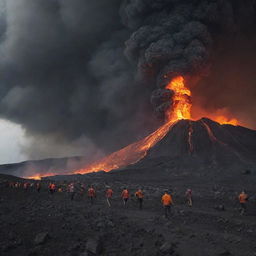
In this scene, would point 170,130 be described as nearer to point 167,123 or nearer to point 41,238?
point 167,123

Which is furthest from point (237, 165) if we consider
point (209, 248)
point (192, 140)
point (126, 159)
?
point (209, 248)

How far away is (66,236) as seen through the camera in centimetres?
963

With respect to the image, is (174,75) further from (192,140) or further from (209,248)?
(209,248)

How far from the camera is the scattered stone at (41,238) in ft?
29.1

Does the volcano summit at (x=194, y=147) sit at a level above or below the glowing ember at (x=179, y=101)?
below

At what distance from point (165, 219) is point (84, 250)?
4905mm

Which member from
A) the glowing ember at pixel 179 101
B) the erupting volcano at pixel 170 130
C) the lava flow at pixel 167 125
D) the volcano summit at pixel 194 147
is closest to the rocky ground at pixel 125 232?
the volcano summit at pixel 194 147

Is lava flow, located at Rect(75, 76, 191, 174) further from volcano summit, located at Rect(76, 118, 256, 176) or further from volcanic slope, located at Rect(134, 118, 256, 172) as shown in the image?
Result: volcanic slope, located at Rect(134, 118, 256, 172)

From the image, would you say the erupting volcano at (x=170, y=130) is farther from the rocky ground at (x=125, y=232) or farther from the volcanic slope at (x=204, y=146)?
the rocky ground at (x=125, y=232)

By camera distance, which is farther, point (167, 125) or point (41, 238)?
point (167, 125)

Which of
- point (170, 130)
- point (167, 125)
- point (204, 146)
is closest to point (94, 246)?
point (204, 146)

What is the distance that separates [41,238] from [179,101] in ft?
168

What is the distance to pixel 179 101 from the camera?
57.9 meters

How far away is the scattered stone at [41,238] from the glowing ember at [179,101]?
1982 inches
